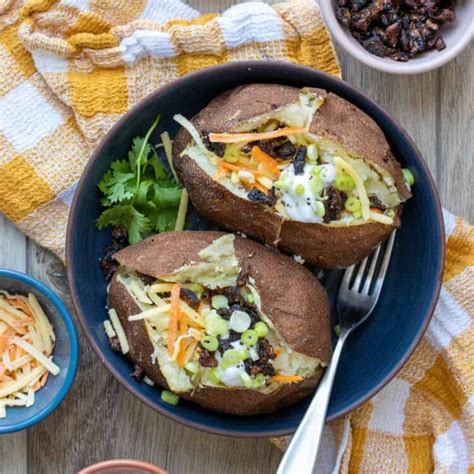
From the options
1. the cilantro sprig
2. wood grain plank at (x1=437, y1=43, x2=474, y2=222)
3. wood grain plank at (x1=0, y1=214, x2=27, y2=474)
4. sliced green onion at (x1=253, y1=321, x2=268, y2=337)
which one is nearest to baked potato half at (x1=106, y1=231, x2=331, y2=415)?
sliced green onion at (x1=253, y1=321, x2=268, y2=337)

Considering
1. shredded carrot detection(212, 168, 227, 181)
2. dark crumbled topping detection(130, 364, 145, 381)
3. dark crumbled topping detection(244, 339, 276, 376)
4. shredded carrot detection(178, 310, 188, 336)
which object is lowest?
dark crumbled topping detection(130, 364, 145, 381)

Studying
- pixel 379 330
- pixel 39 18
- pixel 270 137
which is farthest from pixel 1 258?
pixel 379 330

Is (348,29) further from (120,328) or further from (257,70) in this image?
(120,328)

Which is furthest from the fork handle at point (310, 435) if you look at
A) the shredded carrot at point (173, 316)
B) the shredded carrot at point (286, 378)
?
the shredded carrot at point (173, 316)

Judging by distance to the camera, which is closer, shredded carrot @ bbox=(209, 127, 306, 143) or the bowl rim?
Result: shredded carrot @ bbox=(209, 127, 306, 143)

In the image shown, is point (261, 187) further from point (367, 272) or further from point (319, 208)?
point (367, 272)

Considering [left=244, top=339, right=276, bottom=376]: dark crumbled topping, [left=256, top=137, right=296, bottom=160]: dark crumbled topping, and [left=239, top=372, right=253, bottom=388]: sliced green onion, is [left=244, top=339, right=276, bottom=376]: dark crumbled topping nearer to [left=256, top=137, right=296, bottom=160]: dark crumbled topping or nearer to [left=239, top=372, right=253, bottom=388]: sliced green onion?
Result: [left=239, top=372, right=253, bottom=388]: sliced green onion
